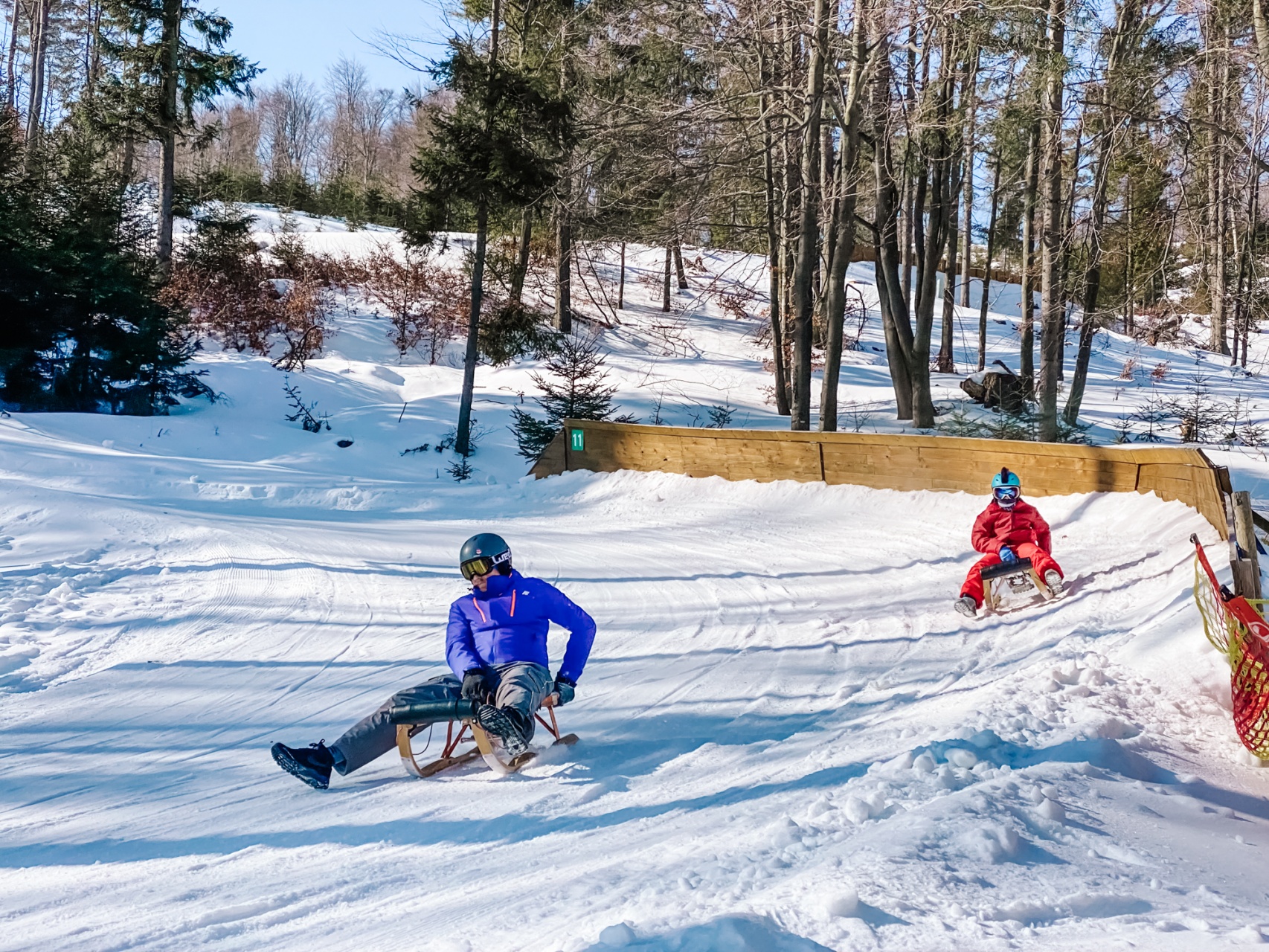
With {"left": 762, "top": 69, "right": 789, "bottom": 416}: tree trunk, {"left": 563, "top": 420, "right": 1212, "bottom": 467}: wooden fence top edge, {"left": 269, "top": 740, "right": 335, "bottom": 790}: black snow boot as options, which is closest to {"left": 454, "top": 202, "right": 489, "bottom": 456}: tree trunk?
{"left": 563, "top": 420, "right": 1212, "bottom": 467}: wooden fence top edge

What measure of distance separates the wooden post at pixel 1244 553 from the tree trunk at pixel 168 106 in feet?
75.6

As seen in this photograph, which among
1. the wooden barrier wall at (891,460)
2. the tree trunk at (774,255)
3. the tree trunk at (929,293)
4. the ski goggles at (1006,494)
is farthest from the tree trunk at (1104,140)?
the ski goggles at (1006,494)

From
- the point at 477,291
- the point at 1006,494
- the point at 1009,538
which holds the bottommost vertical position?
the point at 1009,538

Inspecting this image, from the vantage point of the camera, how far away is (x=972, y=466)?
1223 centimetres

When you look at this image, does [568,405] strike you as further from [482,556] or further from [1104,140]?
[482,556]

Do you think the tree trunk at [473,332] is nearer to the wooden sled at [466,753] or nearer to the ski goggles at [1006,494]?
the ski goggles at [1006,494]

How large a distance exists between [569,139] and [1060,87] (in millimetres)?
7216

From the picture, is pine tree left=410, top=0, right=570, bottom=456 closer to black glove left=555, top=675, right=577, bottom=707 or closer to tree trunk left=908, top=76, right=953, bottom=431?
tree trunk left=908, top=76, right=953, bottom=431

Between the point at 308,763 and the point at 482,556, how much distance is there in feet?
4.37

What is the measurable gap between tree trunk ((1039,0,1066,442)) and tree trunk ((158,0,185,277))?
63.3 ft

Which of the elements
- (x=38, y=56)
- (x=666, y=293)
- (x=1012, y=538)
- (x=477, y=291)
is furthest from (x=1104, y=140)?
(x=38, y=56)

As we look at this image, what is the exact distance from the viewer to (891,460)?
511 inches

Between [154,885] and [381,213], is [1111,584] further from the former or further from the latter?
[381,213]

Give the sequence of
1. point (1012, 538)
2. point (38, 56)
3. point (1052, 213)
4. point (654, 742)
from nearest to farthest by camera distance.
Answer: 1. point (654, 742)
2. point (1012, 538)
3. point (1052, 213)
4. point (38, 56)
